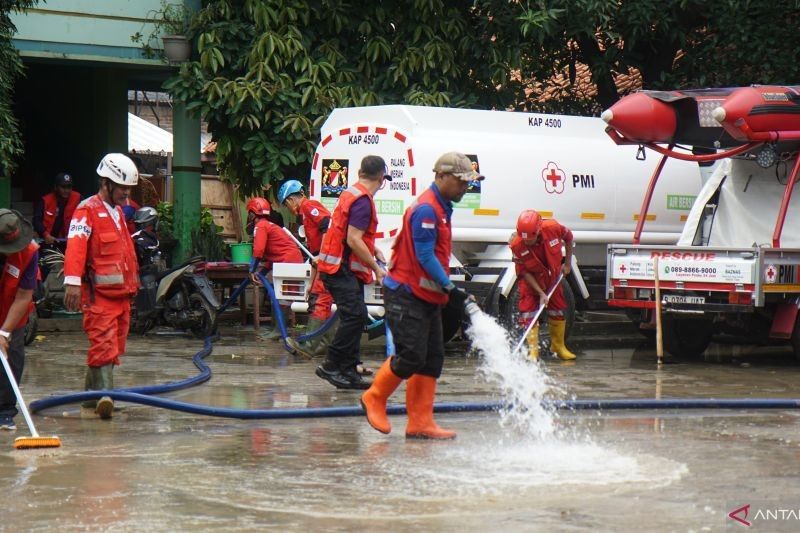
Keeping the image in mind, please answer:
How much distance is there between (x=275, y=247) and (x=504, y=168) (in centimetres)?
272

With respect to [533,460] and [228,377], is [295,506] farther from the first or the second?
[228,377]

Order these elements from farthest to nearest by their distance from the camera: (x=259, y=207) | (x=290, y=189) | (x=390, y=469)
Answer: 1. (x=259, y=207)
2. (x=290, y=189)
3. (x=390, y=469)

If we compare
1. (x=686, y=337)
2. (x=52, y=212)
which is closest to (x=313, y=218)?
(x=686, y=337)

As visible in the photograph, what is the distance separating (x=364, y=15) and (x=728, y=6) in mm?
4729

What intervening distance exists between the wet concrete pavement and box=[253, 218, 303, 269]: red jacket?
11.2 ft

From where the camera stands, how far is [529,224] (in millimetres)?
12633

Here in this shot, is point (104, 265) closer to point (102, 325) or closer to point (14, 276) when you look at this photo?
point (102, 325)

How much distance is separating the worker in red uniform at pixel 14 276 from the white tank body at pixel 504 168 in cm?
596

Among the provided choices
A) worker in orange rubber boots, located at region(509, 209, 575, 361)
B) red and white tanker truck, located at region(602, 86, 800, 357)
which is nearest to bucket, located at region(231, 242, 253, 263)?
worker in orange rubber boots, located at region(509, 209, 575, 361)

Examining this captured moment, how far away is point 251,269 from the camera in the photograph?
46.1 feet

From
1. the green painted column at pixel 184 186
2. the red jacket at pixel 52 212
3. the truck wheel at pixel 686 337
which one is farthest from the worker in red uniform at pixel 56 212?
the truck wheel at pixel 686 337

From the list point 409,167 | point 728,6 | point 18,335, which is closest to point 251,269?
point 409,167

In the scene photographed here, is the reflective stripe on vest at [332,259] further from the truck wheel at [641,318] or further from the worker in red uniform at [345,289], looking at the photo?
the truck wheel at [641,318]

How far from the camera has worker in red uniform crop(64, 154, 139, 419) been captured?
344 inches
